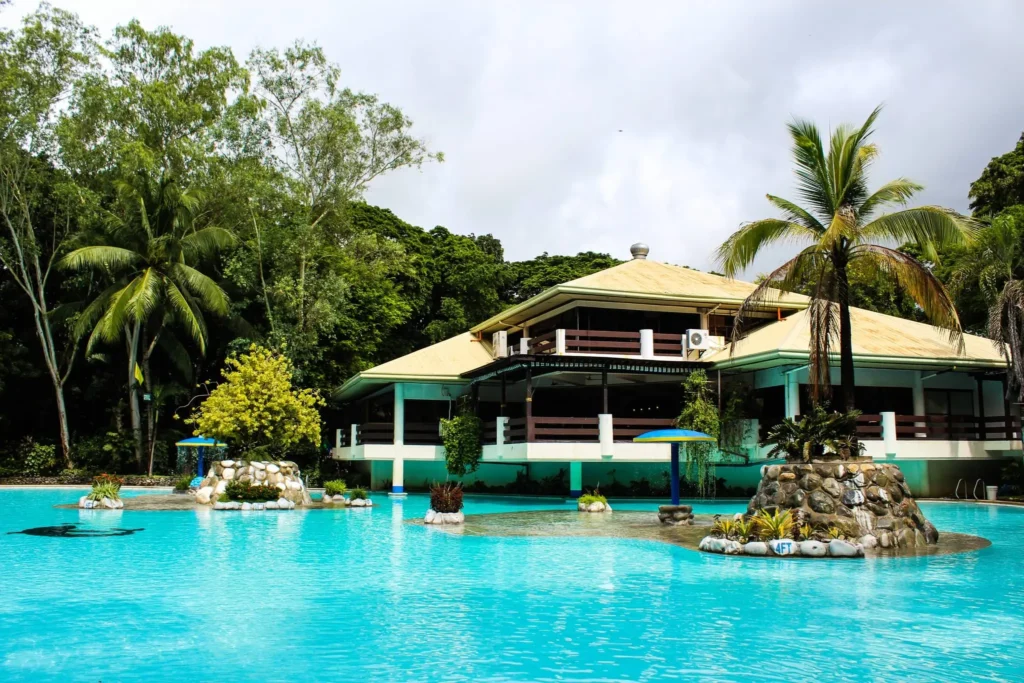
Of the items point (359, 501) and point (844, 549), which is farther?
point (359, 501)

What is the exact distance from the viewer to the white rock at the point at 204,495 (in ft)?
77.5

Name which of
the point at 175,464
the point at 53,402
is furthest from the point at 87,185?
the point at 175,464

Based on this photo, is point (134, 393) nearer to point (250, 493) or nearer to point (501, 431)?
point (250, 493)

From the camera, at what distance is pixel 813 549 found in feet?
41.5

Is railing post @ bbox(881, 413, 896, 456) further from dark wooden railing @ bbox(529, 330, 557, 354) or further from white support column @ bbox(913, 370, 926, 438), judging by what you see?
dark wooden railing @ bbox(529, 330, 557, 354)

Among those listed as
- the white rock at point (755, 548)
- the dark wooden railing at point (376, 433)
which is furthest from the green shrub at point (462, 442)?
the white rock at point (755, 548)

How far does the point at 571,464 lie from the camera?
26609 millimetres

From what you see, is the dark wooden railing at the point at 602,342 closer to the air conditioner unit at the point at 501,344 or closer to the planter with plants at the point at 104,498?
the air conditioner unit at the point at 501,344

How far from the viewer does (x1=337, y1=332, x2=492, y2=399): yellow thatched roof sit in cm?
2855

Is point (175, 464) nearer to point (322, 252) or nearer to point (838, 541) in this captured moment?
point (322, 252)

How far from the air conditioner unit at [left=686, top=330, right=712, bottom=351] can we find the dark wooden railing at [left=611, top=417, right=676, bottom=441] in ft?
7.66

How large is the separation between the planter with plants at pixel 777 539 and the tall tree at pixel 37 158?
29828mm

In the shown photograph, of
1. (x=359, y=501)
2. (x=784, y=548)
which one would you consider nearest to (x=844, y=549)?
(x=784, y=548)

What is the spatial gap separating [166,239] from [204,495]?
14.4m
